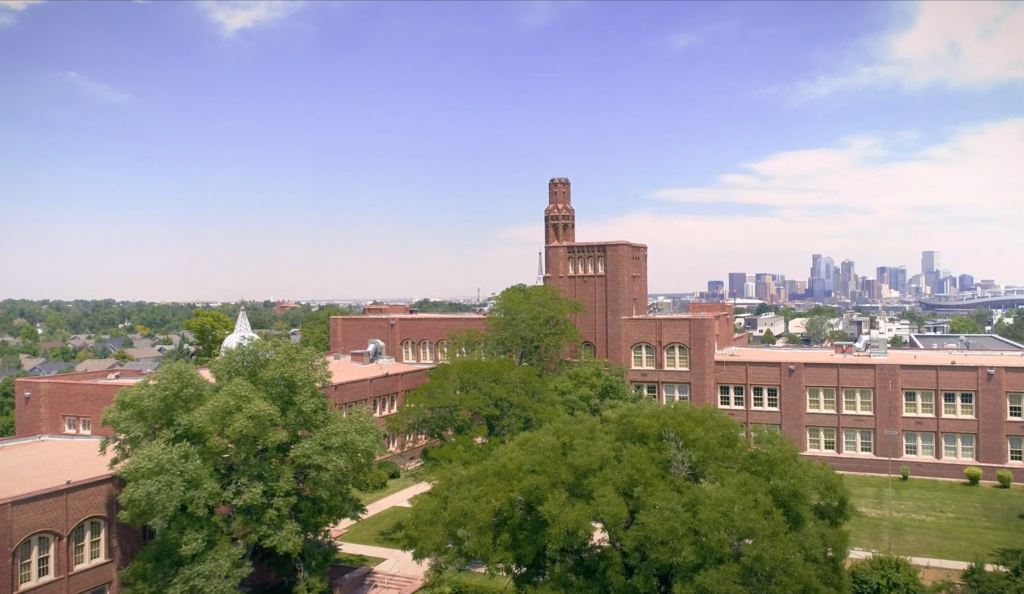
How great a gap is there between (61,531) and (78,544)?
1.28 m

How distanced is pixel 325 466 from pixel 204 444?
436 centimetres

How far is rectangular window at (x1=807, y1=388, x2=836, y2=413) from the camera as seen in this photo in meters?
51.9

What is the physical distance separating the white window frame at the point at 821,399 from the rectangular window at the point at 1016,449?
10582 millimetres

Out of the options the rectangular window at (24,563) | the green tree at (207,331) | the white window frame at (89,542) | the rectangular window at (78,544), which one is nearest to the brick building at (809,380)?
the green tree at (207,331)

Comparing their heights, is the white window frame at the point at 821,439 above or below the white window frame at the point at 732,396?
below

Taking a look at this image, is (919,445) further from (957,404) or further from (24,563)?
(24,563)

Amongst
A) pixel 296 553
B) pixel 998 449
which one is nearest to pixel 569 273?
pixel 998 449

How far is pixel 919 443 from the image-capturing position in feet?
163

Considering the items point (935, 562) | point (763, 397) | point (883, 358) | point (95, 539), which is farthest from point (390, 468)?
point (883, 358)

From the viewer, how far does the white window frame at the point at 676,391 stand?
55.2 meters

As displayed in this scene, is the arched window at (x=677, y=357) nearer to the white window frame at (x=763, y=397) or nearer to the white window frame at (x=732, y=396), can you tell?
the white window frame at (x=732, y=396)

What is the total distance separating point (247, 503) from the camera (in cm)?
2628

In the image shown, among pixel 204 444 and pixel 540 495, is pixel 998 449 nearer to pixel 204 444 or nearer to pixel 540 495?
pixel 540 495

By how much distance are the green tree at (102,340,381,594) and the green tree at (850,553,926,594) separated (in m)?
19.1
